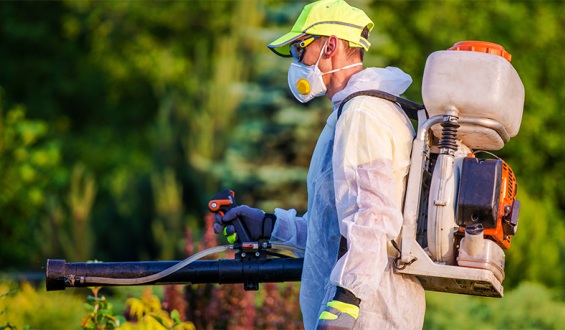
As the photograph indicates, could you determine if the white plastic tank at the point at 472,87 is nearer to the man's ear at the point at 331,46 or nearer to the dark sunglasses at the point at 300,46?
the man's ear at the point at 331,46

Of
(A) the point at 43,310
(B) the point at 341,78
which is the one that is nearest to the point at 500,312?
(A) the point at 43,310

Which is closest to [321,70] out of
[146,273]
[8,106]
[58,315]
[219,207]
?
[219,207]

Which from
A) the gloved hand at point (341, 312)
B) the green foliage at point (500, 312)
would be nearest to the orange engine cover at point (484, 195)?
the gloved hand at point (341, 312)

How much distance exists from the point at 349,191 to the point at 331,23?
29.8 inches

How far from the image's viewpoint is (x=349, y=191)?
4973 mm

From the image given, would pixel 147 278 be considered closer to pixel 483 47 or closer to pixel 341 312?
pixel 341 312

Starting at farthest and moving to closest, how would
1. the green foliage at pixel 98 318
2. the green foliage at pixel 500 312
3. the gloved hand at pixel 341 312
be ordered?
the green foliage at pixel 500 312, the green foliage at pixel 98 318, the gloved hand at pixel 341 312

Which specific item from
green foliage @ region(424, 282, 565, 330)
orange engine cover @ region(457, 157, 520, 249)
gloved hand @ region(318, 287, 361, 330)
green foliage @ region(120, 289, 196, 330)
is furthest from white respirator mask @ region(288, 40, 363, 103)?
green foliage @ region(424, 282, 565, 330)

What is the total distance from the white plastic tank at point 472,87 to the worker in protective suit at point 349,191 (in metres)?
0.22

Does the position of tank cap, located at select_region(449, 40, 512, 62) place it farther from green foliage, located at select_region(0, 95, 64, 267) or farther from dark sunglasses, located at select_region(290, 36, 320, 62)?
green foliage, located at select_region(0, 95, 64, 267)

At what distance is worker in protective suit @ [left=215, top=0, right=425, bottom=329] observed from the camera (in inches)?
191

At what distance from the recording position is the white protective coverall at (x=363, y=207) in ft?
15.9

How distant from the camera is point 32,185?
1703 cm

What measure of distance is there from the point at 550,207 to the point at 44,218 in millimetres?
10751
